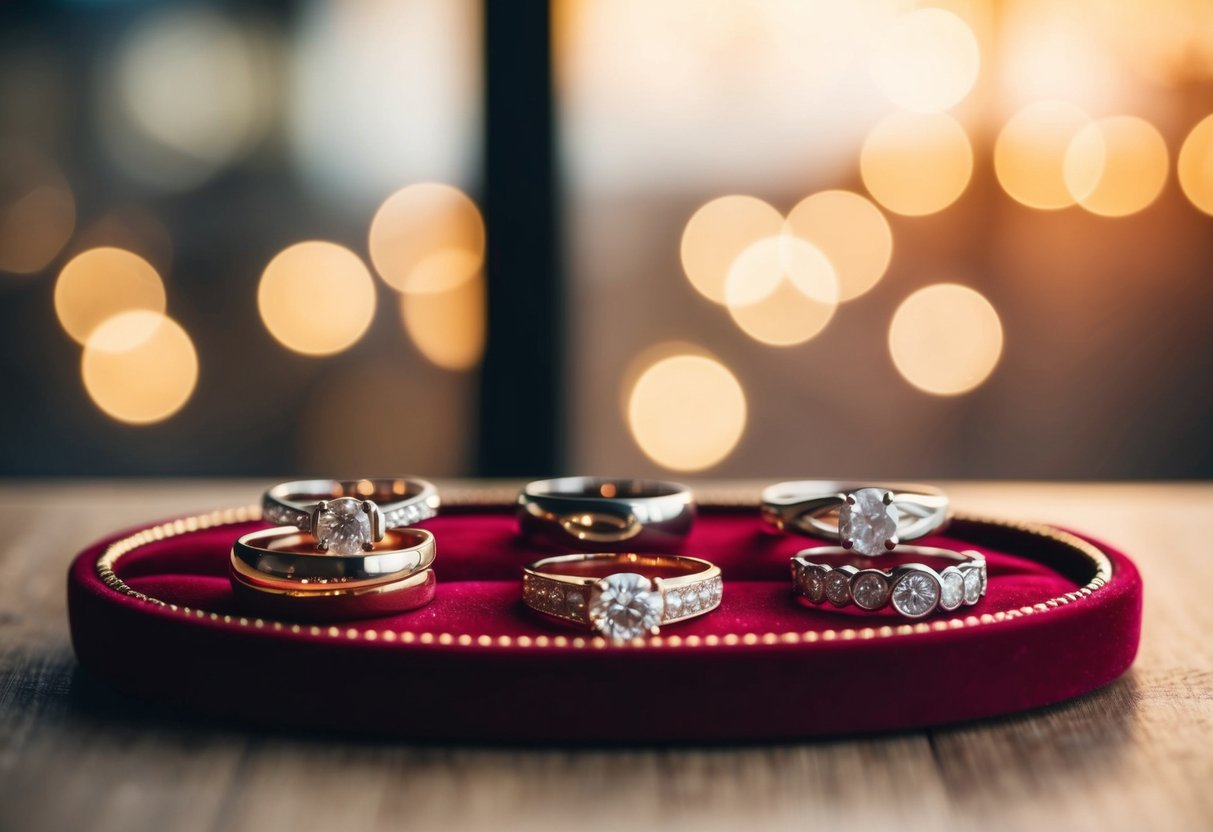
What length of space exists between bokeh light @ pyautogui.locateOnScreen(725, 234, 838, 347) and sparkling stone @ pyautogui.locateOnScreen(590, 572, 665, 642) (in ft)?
6.06

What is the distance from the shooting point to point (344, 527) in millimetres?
867

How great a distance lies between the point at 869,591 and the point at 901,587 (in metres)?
0.02

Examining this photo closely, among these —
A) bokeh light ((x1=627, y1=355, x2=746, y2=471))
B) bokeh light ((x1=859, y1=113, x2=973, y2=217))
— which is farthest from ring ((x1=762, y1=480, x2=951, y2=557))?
bokeh light ((x1=859, y1=113, x2=973, y2=217))

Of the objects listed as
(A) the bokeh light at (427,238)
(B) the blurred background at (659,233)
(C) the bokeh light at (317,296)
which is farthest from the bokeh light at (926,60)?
(C) the bokeh light at (317,296)

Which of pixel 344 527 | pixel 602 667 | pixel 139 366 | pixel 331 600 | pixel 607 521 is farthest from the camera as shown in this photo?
pixel 139 366

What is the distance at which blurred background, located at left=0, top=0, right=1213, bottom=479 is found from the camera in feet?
7.98

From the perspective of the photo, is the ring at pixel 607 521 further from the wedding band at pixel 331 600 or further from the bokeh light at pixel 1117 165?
the bokeh light at pixel 1117 165

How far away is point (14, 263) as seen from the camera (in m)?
2.50

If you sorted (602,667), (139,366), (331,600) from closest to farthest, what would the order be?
(602,667) < (331,600) < (139,366)

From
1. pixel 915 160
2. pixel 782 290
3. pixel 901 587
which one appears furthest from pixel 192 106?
pixel 901 587

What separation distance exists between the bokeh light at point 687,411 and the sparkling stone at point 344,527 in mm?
1674

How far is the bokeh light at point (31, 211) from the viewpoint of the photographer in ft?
8.17

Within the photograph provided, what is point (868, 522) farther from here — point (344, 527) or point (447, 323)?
point (447, 323)

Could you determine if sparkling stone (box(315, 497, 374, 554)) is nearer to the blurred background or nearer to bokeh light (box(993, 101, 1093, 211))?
the blurred background
